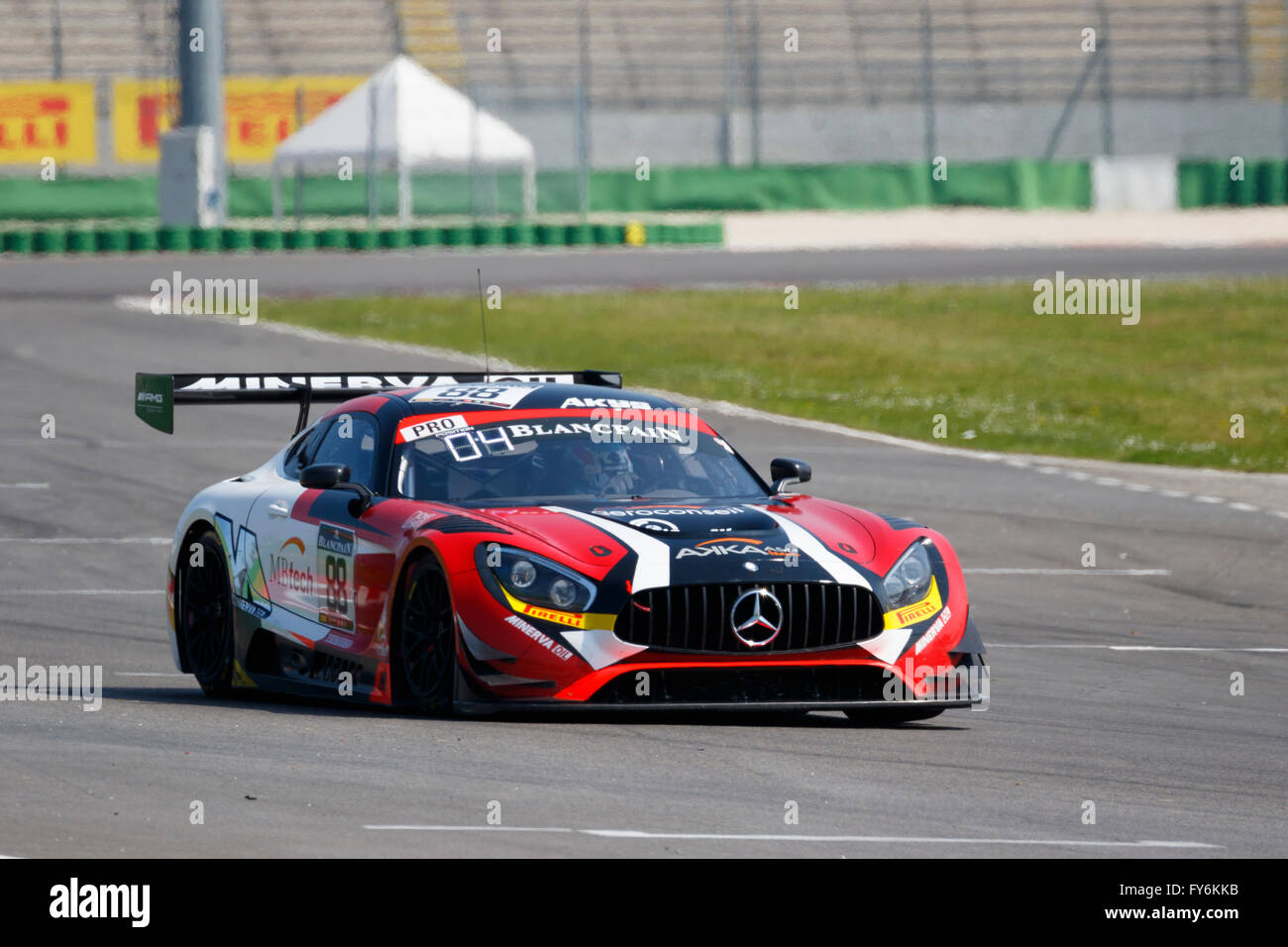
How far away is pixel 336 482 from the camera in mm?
9344

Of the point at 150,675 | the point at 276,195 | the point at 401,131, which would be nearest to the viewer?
the point at 150,675

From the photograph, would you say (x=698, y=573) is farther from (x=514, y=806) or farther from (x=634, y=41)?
(x=634, y=41)

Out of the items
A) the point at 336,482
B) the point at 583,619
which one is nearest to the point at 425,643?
the point at 583,619

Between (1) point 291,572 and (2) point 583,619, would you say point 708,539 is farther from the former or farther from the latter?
(1) point 291,572

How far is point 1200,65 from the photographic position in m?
60.6

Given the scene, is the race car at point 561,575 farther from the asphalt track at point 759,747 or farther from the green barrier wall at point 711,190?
the green barrier wall at point 711,190

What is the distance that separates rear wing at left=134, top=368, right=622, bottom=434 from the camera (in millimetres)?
10578

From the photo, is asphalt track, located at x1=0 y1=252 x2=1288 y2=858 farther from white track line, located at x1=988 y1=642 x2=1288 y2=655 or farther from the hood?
the hood

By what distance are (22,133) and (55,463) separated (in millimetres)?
39391

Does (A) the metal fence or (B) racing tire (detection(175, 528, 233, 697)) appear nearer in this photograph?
(B) racing tire (detection(175, 528, 233, 697))

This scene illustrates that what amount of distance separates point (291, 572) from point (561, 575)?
1831 mm

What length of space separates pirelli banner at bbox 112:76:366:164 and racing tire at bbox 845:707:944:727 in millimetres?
49501

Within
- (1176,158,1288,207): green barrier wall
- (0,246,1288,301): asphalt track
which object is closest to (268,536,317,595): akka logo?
(0,246,1288,301): asphalt track
